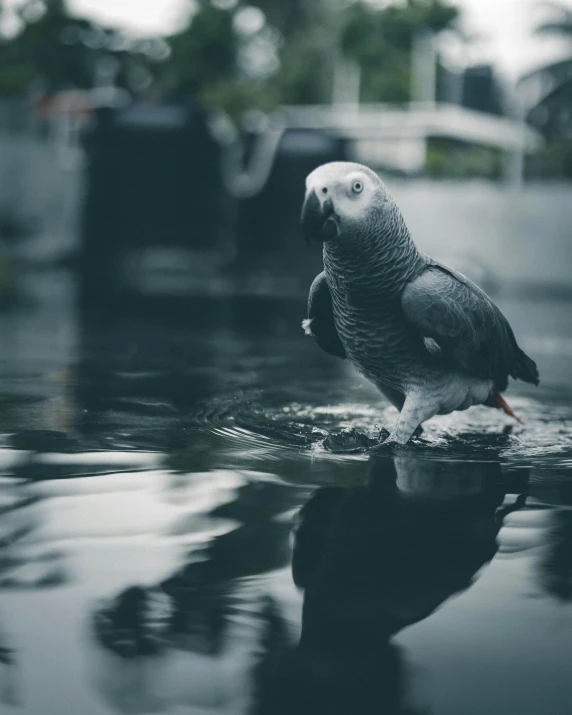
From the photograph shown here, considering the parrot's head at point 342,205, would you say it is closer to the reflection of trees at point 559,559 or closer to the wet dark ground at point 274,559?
the wet dark ground at point 274,559

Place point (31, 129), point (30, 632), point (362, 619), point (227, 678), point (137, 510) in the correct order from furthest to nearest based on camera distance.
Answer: point (31, 129), point (137, 510), point (362, 619), point (30, 632), point (227, 678)

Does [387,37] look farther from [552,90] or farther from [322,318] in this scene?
[322,318]

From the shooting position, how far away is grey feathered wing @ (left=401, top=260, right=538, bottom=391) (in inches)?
158

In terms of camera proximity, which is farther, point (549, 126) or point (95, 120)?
point (549, 126)

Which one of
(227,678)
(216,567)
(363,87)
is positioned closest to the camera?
(227,678)

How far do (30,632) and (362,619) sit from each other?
769 mm

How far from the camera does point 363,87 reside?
156 ft

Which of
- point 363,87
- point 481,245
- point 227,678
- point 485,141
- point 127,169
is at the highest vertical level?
point 363,87

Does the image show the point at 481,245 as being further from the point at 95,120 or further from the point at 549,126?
the point at 549,126

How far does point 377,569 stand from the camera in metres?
2.67

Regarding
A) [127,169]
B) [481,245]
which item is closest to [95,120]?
[127,169]

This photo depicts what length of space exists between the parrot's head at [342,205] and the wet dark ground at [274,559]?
92 cm

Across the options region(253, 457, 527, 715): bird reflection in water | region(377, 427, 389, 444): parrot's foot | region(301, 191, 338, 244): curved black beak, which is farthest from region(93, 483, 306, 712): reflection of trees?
region(377, 427, 389, 444): parrot's foot

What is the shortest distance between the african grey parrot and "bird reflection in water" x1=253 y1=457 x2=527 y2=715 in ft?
1.46
